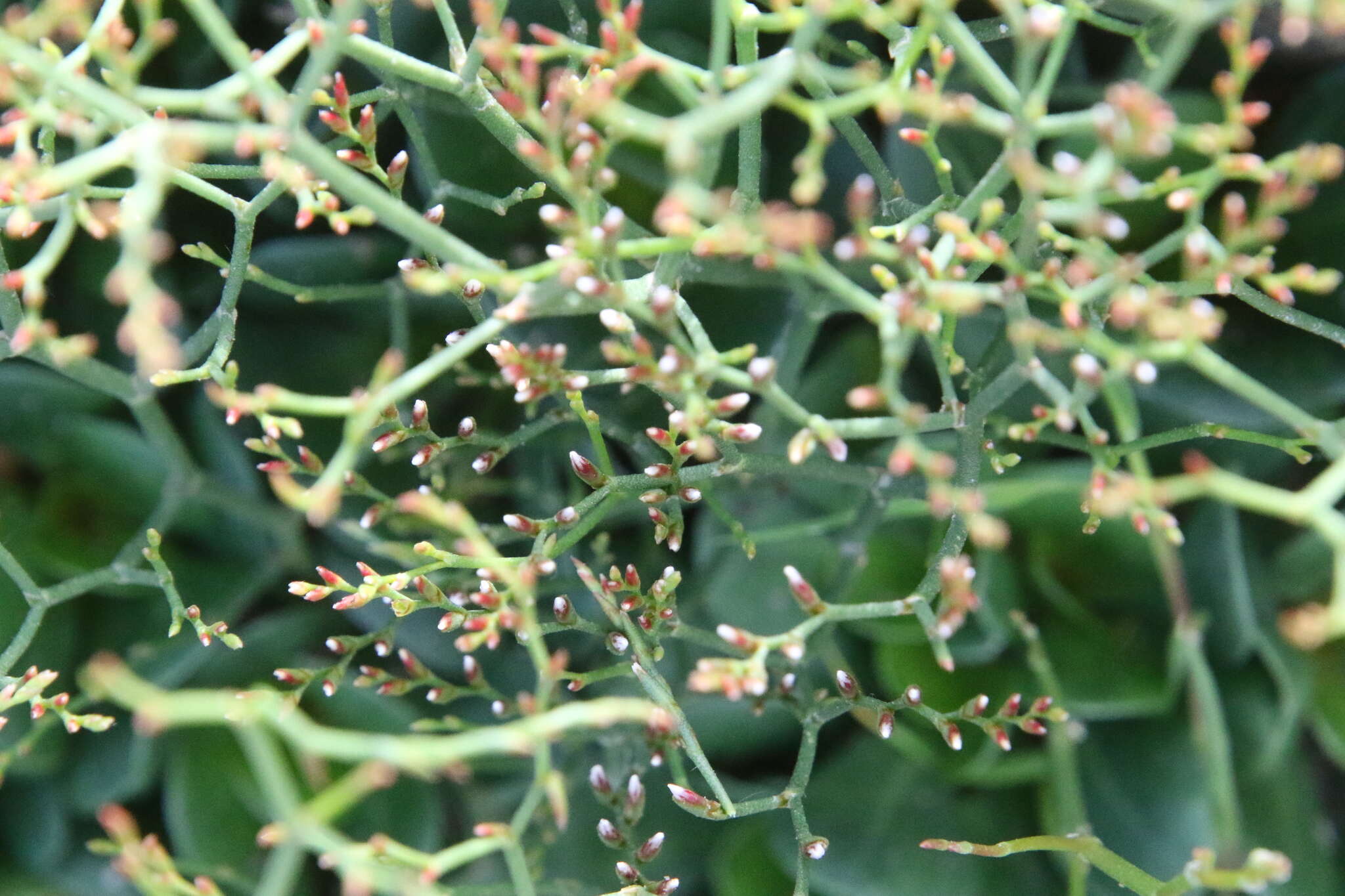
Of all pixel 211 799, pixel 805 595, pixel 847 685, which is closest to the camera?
pixel 805 595

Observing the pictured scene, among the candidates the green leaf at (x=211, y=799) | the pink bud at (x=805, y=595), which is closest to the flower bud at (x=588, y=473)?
the pink bud at (x=805, y=595)

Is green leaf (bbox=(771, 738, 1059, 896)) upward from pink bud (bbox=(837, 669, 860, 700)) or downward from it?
downward

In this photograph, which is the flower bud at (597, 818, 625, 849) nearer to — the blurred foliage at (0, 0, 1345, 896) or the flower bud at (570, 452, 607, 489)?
the blurred foliage at (0, 0, 1345, 896)

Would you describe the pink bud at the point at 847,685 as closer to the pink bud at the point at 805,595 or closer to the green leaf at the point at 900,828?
the pink bud at the point at 805,595

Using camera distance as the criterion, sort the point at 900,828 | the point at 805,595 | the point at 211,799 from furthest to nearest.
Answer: the point at 211,799, the point at 900,828, the point at 805,595

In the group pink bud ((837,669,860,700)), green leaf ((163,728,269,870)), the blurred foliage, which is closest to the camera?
pink bud ((837,669,860,700))

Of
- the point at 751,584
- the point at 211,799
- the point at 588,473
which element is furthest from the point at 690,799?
the point at 211,799

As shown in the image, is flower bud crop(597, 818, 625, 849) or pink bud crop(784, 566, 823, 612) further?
flower bud crop(597, 818, 625, 849)

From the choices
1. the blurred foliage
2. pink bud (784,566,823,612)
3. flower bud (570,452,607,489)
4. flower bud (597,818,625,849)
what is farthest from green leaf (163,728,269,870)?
pink bud (784,566,823,612)

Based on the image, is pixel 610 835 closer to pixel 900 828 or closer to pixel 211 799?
pixel 900 828

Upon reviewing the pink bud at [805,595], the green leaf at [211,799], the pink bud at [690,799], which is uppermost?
the pink bud at [805,595]

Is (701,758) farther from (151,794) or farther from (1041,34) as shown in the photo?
(151,794)

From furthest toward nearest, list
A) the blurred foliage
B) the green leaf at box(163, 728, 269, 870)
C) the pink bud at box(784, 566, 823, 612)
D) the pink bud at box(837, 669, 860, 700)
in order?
1. the green leaf at box(163, 728, 269, 870)
2. the blurred foliage
3. the pink bud at box(837, 669, 860, 700)
4. the pink bud at box(784, 566, 823, 612)
